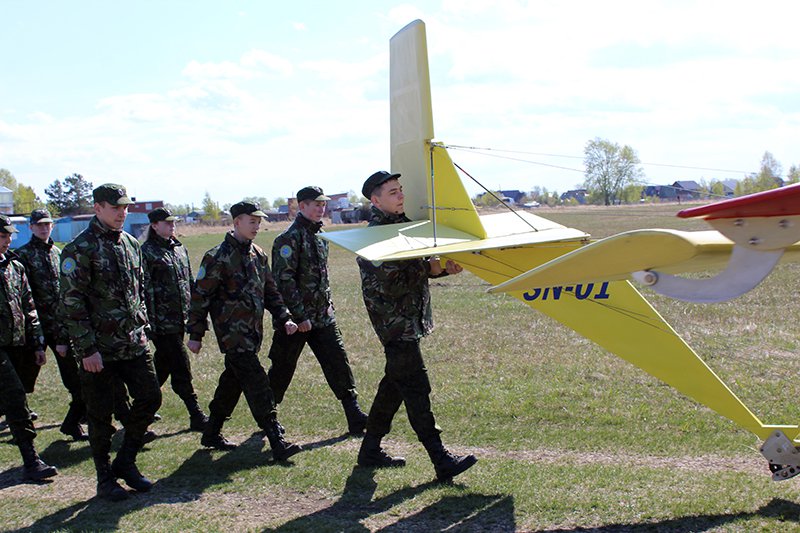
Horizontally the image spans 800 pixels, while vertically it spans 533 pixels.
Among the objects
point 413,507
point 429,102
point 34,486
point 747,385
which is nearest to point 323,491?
point 413,507

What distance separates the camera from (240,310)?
240 inches

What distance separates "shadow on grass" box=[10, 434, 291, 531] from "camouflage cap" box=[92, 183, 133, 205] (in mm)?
2345

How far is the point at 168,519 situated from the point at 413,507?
1793 mm

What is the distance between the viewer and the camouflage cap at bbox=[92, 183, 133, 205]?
526 centimetres

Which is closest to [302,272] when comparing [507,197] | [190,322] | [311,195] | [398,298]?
[311,195]

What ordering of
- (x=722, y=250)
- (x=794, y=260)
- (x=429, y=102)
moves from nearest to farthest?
(x=722, y=250) → (x=794, y=260) → (x=429, y=102)

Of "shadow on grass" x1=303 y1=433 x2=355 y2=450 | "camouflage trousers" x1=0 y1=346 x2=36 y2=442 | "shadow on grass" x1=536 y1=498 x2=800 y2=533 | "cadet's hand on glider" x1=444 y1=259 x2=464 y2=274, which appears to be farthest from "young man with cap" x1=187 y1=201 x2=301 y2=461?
"shadow on grass" x1=536 y1=498 x2=800 y2=533

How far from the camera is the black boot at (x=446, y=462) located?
5.20 m

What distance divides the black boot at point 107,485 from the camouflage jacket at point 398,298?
241 centimetres

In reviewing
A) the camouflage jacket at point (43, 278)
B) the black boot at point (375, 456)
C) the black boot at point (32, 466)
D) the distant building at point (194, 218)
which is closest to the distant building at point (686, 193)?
the black boot at point (375, 456)

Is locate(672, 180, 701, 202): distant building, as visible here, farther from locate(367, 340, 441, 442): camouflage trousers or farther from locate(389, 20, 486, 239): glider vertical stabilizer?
locate(367, 340, 441, 442): camouflage trousers

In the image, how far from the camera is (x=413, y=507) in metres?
4.87

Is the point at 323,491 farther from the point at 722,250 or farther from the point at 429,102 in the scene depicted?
the point at 722,250

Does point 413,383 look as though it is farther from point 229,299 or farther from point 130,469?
point 130,469
